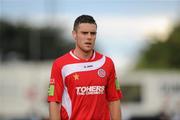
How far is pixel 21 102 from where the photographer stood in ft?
170

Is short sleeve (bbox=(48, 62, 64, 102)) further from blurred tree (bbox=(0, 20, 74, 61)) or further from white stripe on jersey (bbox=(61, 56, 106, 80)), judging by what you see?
blurred tree (bbox=(0, 20, 74, 61))

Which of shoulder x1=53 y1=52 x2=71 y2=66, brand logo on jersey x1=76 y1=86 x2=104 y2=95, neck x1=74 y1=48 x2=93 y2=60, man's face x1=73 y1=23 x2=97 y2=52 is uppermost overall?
man's face x1=73 y1=23 x2=97 y2=52

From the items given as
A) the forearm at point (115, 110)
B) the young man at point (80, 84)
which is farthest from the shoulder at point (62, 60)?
the forearm at point (115, 110)

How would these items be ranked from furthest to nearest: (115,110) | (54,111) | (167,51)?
(167,51)
(115,110)
(54,111)

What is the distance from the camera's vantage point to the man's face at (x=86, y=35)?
8.59 m

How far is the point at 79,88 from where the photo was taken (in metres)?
8.55

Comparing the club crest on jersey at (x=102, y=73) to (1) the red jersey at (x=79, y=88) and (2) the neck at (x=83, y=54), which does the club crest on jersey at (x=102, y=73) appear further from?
(2) the neck at (x=83, y=54)

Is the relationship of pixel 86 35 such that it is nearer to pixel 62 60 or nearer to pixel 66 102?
pixel 62 60

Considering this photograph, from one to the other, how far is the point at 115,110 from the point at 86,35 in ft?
2.97

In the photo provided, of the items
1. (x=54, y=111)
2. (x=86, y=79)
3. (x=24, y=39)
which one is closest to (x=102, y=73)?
(x=86, y=79)

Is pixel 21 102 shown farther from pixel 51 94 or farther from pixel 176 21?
pixel 51 94

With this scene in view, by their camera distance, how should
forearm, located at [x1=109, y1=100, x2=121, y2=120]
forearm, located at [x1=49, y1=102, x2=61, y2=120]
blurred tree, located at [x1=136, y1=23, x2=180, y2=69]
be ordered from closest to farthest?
forearm, located at [x1=49, y1=102, x2=61, y2=120], forearm, located at [x1=109, y1=100, x2=121, y2=120], blurred tree, located at [x1=136, y1=23, x2=180, y2=69]

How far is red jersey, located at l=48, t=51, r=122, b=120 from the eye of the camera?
337 inches

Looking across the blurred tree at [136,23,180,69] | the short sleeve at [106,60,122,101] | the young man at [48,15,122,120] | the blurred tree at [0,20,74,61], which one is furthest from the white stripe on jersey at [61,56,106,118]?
the blurred tree at [0,20,74,61]
